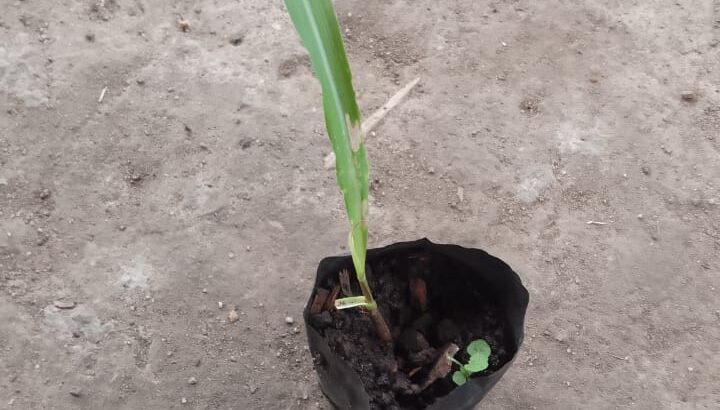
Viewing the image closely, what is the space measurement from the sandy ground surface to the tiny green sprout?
0.30 metres

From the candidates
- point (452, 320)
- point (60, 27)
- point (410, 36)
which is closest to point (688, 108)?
point (410, 36)

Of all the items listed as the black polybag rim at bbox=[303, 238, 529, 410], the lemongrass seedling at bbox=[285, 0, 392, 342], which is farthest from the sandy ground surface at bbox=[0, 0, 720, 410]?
the lemongrass seedling at bbox=[285, 0, 392, 342]

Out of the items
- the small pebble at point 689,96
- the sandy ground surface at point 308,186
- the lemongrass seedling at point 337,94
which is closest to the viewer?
the lemongrass seedling at point 337,94

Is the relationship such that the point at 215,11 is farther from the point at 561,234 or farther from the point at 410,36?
the point at 561,234

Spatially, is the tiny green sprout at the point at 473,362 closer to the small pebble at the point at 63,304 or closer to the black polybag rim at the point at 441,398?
the black polybag rim at the point at 441,398

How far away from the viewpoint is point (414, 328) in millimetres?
1013

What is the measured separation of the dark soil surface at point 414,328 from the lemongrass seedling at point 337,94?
0.21 meters

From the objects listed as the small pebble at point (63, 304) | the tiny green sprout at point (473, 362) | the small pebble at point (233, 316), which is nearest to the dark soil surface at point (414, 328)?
the tiny green sprout at point (473, 362)

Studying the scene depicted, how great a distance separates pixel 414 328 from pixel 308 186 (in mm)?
473

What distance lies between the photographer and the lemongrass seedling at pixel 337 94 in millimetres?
694

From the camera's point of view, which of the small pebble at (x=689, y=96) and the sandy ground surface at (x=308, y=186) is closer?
the sandy ground surface at (x=308, y=186)

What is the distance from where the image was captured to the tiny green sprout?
3.01 feet

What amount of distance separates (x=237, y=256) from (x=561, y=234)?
2.10ft

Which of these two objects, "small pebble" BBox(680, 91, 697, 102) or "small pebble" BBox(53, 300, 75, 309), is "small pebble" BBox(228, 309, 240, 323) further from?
"small pebble" BBox(680, 91, 697, 102)
